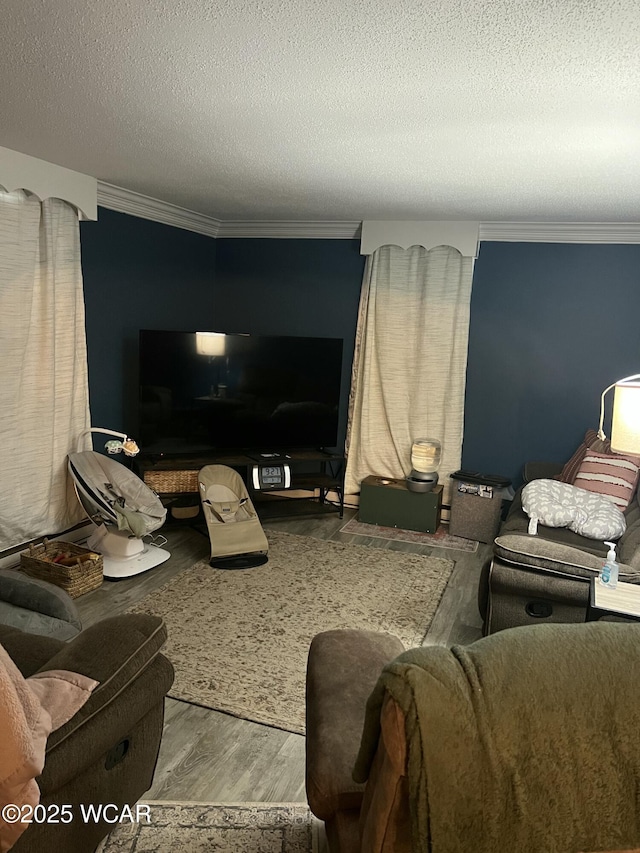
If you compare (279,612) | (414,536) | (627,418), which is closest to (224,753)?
(279,612)

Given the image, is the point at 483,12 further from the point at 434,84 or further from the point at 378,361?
the point at 378,361

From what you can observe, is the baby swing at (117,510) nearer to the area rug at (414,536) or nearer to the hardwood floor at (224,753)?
the hardwood floor at (224,753)

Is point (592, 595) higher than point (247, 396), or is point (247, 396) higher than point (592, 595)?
point (247, 396)

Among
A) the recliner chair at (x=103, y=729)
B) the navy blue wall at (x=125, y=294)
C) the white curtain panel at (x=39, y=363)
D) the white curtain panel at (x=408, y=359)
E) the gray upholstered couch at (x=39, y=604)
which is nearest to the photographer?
the recliner chair at (x=103, y=729)

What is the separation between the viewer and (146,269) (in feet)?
16.4

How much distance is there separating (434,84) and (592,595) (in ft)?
6.59

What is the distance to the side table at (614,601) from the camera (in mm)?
2463

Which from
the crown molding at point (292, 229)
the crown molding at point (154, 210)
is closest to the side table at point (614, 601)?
the crown molding at point (292, 229)

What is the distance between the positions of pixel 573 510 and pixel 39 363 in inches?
133

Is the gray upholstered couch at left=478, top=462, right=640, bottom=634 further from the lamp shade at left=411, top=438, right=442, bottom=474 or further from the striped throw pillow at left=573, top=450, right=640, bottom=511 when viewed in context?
the lamp shade at left=411, top=438, right=442, bottom=474

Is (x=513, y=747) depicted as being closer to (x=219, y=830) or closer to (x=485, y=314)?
(x=219, y=830)

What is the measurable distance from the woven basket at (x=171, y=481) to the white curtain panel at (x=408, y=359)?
57.0 inches

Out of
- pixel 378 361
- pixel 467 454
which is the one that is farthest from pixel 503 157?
pixel 467 454

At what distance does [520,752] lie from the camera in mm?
984
